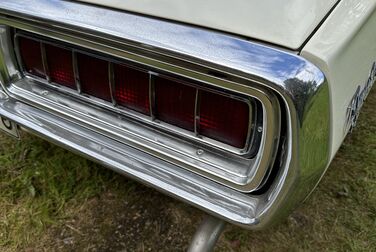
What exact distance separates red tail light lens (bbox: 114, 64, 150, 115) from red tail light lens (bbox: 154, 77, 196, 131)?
0.05 meters

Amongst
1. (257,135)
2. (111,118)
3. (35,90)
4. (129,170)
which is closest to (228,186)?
(257,135)

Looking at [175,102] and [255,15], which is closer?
[255,15]

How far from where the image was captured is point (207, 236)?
1464mm

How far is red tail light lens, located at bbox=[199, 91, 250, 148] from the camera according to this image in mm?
1232

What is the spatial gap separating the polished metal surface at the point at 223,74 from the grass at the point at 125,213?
60 cm

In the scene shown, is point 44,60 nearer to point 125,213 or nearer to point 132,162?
point 132,162

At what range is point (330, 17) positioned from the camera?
4.00ft

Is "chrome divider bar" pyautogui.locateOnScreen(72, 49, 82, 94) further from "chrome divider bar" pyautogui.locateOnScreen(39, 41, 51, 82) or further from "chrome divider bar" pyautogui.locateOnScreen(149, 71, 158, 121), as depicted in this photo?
"chrome divider bar" pyautogui.locateOnScreen(149, 71, 158, 121)

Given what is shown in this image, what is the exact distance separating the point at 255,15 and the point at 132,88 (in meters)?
0.51

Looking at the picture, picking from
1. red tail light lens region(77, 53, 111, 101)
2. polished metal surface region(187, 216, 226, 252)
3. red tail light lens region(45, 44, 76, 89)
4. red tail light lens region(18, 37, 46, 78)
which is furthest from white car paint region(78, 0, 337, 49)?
polished metal surface region(187, 216, 226, 252)

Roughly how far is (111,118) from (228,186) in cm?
51

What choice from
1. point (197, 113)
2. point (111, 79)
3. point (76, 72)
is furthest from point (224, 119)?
point (76, 72)

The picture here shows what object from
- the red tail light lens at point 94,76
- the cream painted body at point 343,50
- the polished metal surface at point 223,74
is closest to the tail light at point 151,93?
the red tail light lens at point 94,76

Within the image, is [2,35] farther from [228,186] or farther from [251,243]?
[251,243]
